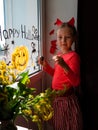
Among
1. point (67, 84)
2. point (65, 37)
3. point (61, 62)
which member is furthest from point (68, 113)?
point (65, 37)

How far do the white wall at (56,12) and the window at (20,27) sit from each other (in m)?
0.07

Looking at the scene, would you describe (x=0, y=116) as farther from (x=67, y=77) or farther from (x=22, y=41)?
(x=22, y=41)

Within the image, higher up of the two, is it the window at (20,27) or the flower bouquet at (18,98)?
the window at (20,27)

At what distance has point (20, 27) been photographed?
150 cm

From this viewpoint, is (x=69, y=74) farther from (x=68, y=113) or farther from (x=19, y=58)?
(x=19, y=58)

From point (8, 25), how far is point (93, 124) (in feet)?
2.75

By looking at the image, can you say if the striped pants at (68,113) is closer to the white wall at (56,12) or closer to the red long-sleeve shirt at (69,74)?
the red long-sleeve shirt at (69,74)

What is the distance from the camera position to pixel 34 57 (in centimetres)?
165

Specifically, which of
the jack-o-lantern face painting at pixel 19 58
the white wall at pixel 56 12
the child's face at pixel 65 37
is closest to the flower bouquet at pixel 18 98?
the jack-o-lantern face painting at pixel 19 58

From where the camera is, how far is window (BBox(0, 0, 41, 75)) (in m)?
1.33

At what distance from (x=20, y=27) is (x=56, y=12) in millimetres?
328

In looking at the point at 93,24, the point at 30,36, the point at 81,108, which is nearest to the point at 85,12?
the point at 93,24

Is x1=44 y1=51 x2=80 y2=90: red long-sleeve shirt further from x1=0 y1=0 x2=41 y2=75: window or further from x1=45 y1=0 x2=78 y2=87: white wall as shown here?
x1=45 y1=0 x2=78 y2=87: white wall

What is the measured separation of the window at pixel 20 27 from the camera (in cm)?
133
